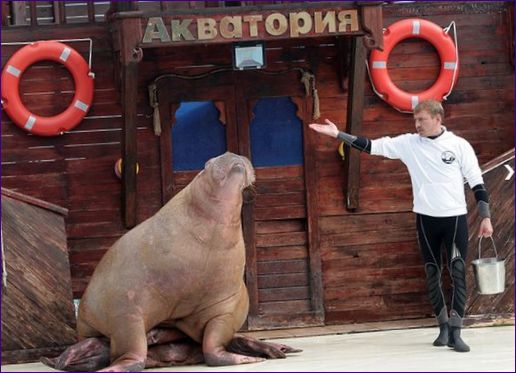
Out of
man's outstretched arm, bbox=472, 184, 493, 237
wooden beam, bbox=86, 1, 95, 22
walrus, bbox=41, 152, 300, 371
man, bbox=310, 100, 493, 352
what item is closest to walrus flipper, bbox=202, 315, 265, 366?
walrus, bbox=41, 152, 300, 371

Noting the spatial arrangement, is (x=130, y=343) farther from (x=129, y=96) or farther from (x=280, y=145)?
(x=280, y=145)

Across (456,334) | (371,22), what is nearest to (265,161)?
(371,22)

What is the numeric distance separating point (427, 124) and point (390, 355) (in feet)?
4.65

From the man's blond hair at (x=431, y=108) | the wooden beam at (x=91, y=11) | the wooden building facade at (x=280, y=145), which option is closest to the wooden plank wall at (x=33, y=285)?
the wooden building facade at (x=280, y=145)

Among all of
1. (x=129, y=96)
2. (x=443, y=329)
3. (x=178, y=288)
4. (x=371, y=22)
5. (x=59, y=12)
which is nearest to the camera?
(x=178, y=288)

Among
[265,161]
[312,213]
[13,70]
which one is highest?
Result: [13,70]

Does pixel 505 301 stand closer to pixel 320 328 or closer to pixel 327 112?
pixel 320 328

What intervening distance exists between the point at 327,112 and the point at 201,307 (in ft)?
9.04

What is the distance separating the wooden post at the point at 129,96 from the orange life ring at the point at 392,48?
1.92m

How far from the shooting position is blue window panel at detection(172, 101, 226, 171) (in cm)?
871

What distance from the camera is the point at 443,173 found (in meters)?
6.90

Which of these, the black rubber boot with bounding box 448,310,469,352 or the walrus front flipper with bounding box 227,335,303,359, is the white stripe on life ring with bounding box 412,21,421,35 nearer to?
the black rubber boot with bounding box 448,310,469,352

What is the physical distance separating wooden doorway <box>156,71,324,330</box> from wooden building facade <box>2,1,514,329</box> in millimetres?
11

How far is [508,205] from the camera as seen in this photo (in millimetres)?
8328
